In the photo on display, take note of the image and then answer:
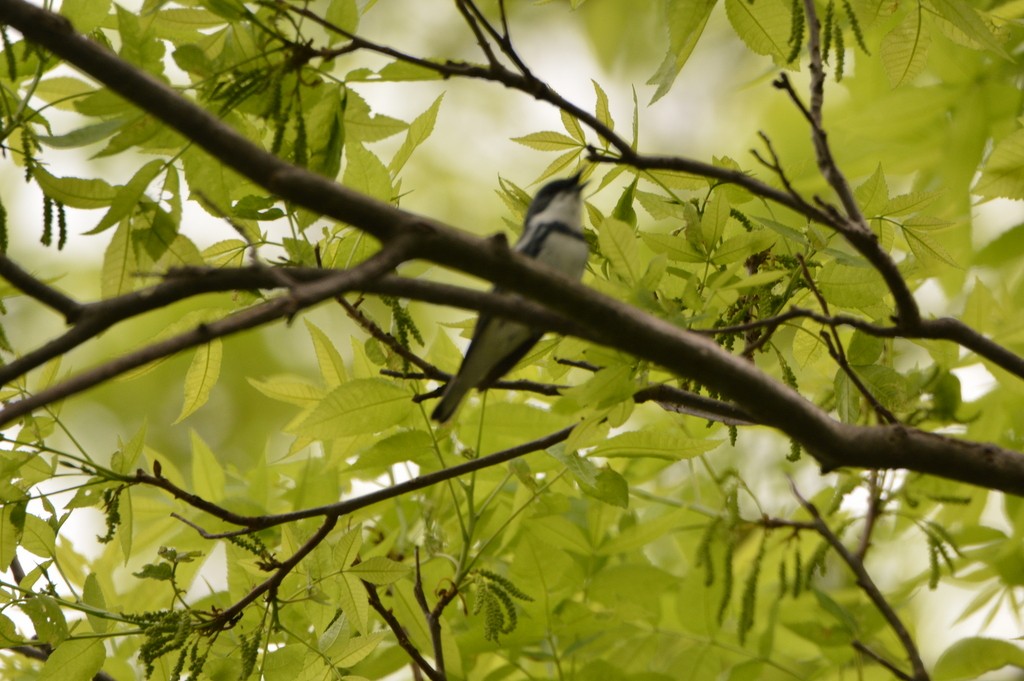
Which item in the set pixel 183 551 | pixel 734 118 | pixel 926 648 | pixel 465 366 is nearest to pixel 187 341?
pixel 465 366

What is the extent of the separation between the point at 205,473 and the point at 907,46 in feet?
7.56

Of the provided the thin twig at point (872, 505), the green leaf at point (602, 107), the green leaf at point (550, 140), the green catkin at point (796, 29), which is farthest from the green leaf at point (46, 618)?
the thin twig at point (872, 505)

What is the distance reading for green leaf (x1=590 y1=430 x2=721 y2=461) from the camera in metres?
2.43

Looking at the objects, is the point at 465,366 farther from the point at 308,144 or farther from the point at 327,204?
the point at 327,204

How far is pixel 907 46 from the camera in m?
2.26

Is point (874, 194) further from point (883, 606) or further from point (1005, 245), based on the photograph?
point (1005, 245)

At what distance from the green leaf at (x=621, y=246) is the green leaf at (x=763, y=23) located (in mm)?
645

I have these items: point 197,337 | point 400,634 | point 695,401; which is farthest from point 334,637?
point 197,337

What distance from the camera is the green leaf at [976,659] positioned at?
8.49 ft

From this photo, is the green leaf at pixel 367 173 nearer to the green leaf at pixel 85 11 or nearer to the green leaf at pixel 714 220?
the green leaf at pixel 85 11

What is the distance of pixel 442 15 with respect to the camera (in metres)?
7.53

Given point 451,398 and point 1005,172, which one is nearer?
point 1005,172

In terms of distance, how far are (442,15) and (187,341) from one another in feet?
21.9

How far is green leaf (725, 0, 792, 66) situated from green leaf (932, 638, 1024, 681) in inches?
64.6
